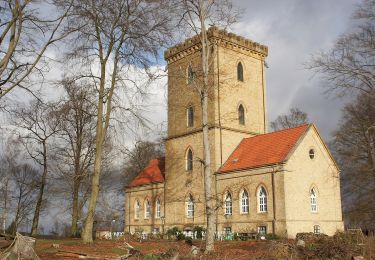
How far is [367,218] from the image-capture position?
34.1 m

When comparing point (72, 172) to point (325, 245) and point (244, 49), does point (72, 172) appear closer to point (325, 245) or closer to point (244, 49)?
point (244, 49)

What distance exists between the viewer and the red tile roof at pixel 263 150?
112ft

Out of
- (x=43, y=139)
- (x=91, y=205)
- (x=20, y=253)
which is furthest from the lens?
(x=43, y=139)

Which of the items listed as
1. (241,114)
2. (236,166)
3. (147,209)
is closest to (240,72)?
(241,114)

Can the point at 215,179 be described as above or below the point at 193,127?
below

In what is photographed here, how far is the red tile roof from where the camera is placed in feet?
112

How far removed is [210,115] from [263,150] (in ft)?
18.8

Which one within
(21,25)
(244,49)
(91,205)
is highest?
(244,49)

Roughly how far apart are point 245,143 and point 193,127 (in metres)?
4.85

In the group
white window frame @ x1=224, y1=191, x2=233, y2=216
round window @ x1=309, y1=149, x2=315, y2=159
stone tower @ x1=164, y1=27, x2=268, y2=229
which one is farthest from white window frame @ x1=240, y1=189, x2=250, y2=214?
round window @ x1=309, y1=149, x2=315, y2=159

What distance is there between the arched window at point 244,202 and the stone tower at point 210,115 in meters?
3.69

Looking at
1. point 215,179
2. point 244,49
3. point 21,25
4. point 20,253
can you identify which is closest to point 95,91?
point 21,25

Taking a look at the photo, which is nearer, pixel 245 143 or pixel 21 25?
pixel 21 25

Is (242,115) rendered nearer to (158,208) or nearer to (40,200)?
(158,208)
